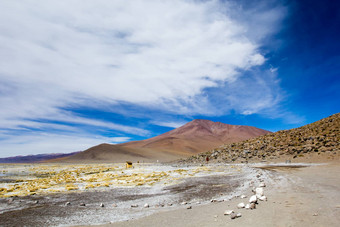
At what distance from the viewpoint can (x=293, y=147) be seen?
135ft

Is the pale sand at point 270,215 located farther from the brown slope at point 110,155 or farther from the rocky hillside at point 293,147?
the brown slope at point 110,155

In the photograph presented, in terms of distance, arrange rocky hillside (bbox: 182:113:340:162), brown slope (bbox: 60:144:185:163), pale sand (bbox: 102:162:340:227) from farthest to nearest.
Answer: brown slope (bbox: 60:144:185:163) < rocky hillside (bbox: 182:113:340:162) < pale sand (bbox: 102:162:340:227)

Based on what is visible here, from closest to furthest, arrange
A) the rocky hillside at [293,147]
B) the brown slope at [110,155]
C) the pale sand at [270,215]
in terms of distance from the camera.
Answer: the pale sand at [270,215] < the rocky hillside at [293,147] < the brown slope at [110,155]

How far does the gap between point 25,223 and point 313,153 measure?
136 ft

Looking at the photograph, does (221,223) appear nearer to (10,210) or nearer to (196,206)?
(196,206)

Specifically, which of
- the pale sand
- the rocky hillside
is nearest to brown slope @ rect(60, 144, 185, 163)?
the rocky hillside

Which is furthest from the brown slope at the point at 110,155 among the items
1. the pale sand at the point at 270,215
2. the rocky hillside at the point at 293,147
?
the pale sand at the point at 270,215

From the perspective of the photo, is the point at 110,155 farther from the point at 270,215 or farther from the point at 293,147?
the point at 270,215

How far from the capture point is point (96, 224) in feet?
21.7

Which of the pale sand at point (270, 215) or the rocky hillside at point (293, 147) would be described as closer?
the pale sand at point (270, 215)

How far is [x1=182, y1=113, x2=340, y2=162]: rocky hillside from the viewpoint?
120 feet

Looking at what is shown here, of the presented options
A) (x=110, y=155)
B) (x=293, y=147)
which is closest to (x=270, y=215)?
(x=293, y=147)

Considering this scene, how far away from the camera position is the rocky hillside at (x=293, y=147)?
36.6m

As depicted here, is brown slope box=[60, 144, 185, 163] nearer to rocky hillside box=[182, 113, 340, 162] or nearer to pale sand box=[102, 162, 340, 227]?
rocky hillside box=[182, 113, 340, 162]
